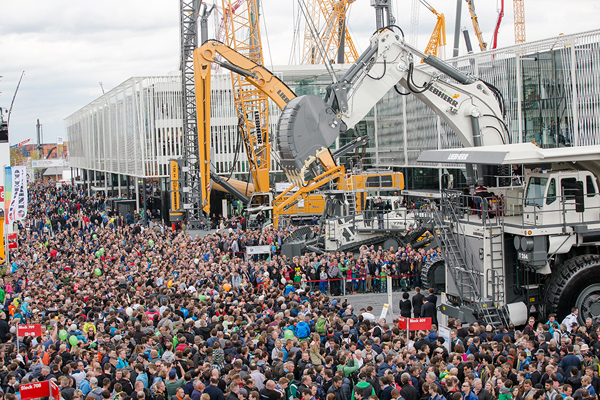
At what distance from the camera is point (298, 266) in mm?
21219

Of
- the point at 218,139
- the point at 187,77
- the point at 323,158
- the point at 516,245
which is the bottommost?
the point at 516,245

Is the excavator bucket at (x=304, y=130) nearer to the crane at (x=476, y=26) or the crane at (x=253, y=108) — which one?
the crane at (x=253, y=108)

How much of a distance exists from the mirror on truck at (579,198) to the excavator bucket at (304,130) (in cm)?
962

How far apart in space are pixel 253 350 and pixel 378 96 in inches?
518

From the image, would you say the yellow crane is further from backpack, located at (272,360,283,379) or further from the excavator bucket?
backpack, located at (272,360,283,379)

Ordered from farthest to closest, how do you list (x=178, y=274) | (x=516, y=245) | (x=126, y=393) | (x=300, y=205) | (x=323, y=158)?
(x=300, y=205) → (x=323, y=158) → (x=178, y=274) → (x=516, y=245) → (x=126, y=393)

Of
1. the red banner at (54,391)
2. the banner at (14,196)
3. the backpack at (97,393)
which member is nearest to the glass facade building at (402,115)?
the banner at (14,196)

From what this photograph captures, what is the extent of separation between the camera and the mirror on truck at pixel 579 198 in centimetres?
1462

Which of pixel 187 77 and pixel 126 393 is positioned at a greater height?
pixel 187 77

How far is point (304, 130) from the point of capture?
21953 millimetres

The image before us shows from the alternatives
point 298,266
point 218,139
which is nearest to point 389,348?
point 298,266

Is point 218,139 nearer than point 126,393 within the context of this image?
No

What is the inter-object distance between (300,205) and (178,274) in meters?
13.7

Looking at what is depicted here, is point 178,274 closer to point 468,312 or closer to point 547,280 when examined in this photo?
point 468,312
